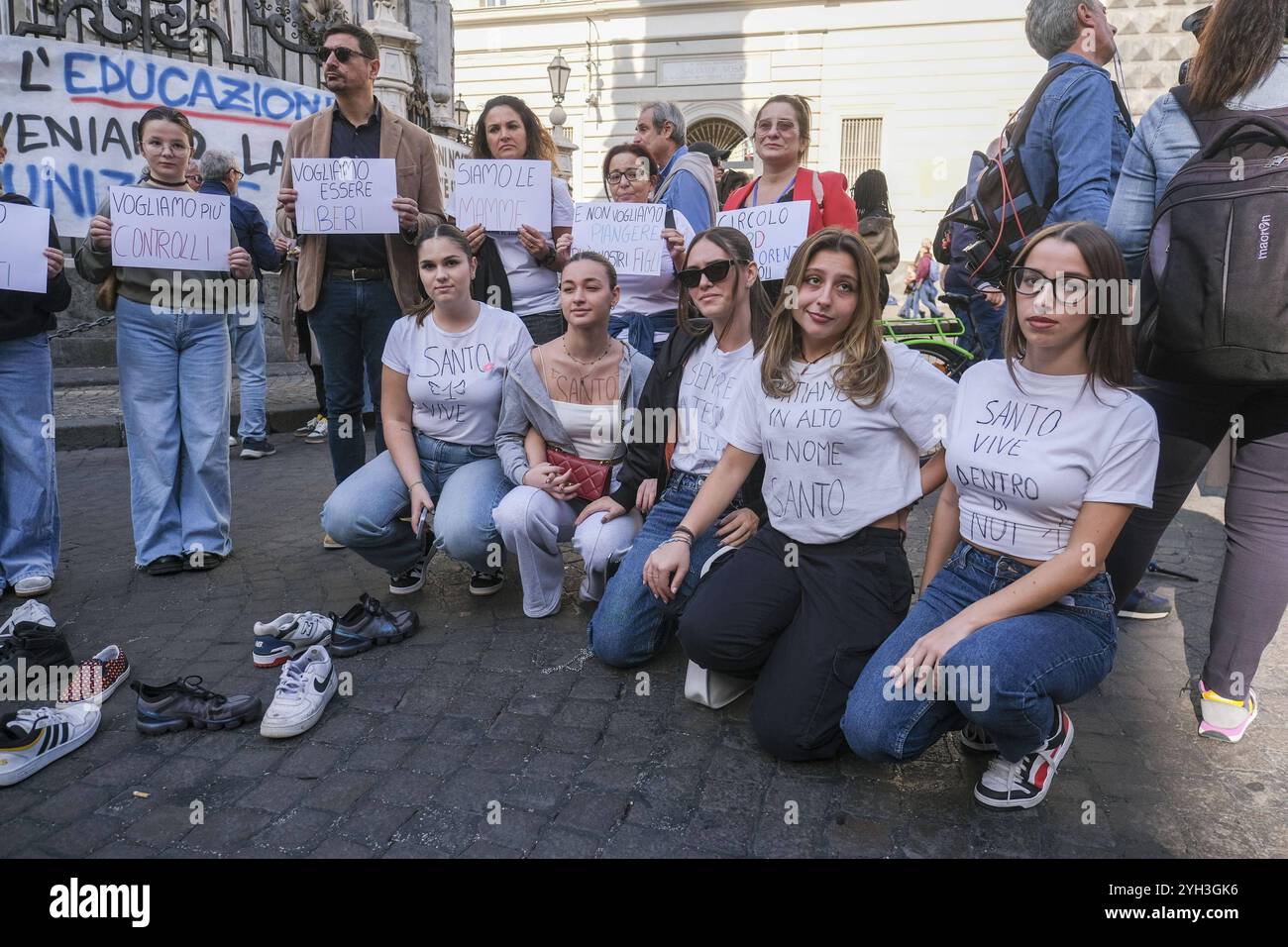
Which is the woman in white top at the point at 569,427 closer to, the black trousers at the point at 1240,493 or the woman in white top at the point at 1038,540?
the woman in white top at the point at 1038,540

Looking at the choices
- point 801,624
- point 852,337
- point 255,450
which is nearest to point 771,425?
point 852,337

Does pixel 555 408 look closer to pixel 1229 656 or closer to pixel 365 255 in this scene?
pixel 365 255

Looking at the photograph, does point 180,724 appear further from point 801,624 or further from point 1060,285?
point 1060,285

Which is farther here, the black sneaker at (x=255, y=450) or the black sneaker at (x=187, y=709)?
Result: the black sneaker at (x=255, y=450)

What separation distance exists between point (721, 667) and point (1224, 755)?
153 centimetres

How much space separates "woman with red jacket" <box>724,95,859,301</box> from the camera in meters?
4.21

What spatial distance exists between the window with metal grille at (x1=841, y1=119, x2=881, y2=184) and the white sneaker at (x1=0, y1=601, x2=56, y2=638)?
68.6 ft

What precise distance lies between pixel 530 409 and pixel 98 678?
183cm

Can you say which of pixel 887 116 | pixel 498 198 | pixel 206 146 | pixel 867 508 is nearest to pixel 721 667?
pixel 867 508

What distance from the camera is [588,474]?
379 cm

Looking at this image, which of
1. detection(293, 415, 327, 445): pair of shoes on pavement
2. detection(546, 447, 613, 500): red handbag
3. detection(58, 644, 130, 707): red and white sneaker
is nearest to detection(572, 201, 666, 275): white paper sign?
detection(546, 447, 613, 500): red handbag

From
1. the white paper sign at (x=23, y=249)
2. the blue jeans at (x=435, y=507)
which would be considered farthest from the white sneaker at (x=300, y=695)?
the white paper sign at (x=23, y=249)

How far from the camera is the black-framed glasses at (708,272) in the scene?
11.0 feet

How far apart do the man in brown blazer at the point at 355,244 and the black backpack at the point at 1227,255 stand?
306 centimetres
